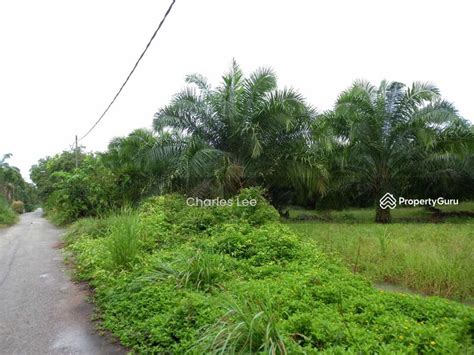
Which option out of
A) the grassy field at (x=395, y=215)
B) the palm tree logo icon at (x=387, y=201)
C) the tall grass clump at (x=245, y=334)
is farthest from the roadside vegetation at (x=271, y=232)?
the grassy field at (x=395, y=215)

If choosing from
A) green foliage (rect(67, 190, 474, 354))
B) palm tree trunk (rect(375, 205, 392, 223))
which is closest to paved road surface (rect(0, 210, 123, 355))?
green foliage (rect(67, 190, 474, 354))

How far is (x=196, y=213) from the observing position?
8.27 metres

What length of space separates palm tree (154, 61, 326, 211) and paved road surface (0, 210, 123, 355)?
4189 mm

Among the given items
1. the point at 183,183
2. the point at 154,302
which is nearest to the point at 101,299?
the point at 154,302

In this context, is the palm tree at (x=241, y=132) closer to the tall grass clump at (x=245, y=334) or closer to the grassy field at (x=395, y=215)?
the grassy field at (x=395, y=215)

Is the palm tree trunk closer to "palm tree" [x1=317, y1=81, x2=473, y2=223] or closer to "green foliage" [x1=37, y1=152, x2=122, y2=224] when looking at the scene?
"palm tree" [x1=317, y1=81, x2=473, y2=223]

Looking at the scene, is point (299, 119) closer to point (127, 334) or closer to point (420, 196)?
point (127, 334)

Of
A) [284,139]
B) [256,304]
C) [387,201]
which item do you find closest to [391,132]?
[387,201]

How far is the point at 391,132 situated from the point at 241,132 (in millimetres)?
5368

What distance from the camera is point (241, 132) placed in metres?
10.2

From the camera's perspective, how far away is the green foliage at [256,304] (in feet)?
9.68

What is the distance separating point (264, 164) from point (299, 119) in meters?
1.59

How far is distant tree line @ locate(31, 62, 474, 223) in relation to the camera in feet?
33.8

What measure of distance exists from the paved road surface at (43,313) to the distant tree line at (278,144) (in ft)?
13.7
